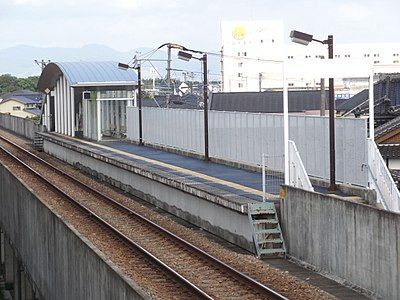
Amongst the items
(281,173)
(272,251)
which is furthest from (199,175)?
(272,251)

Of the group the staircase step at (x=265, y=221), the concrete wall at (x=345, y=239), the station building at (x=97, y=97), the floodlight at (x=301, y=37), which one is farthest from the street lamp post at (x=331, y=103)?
the station building at (x=97, y=97)

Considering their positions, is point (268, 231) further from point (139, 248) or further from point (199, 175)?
point (199, 175)

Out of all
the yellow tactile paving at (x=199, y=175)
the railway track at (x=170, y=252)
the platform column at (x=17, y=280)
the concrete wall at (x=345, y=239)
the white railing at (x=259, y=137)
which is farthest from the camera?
the platform column at (x=17, y=280)

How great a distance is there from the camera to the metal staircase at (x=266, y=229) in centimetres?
1812

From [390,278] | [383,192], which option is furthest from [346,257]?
[383,192]

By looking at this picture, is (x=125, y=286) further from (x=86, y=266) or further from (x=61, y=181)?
(x=61, y=181)

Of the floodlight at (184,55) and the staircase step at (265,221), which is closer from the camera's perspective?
the staircase step at (265,221)

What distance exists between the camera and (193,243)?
1998 centimetres

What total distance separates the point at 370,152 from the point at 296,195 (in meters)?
2.13

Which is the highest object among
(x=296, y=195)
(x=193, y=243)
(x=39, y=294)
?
(x=296, y=195)

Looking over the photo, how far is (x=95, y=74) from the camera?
51.5 m

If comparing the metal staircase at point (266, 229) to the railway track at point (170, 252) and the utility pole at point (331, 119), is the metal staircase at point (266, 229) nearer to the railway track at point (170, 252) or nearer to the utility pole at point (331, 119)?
the railway track at point (170, 252)

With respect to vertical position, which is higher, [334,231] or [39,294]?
[334,231]

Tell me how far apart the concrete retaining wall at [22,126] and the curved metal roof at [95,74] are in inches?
320
